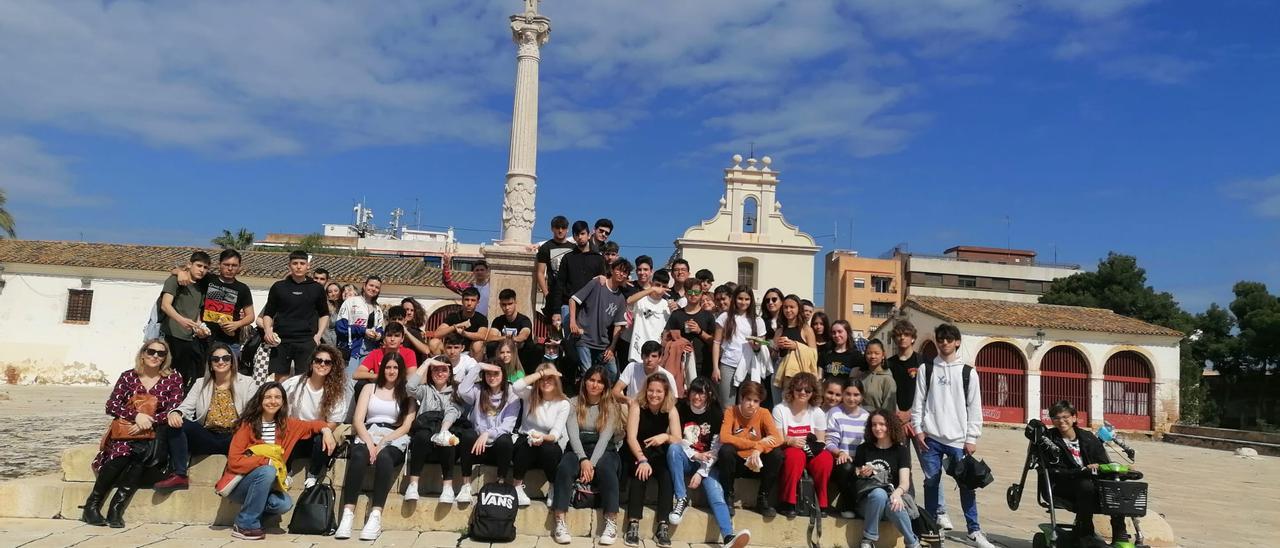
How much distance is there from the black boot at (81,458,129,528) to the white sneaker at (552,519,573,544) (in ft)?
9.75

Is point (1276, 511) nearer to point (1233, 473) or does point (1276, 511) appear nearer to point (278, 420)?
point (1233, 473)

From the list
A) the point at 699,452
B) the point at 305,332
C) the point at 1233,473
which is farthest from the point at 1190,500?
the point at 305,332

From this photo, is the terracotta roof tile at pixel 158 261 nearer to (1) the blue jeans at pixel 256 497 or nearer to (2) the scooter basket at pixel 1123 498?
(1) the blue jeans at pixel 256 497

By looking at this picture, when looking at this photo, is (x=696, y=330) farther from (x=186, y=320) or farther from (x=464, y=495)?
(x=186, y=320)

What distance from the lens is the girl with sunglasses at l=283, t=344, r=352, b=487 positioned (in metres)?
5.95

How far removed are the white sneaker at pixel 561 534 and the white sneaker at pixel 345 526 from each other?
135cm

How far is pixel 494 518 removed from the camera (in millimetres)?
5410

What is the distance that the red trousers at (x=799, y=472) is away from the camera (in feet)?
19.1

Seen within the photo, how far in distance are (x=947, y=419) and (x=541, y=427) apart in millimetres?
2970

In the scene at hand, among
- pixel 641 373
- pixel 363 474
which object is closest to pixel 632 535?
pixel 641 373

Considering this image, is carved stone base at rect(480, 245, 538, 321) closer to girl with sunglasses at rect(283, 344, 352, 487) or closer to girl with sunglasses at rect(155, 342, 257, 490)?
girl with sunglasses at rect(283, 344, 352, 487)

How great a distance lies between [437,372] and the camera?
610cm

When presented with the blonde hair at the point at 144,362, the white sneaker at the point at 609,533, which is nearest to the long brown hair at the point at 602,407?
the white sneaker at the point at 609,533

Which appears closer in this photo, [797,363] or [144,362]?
[144,362]
